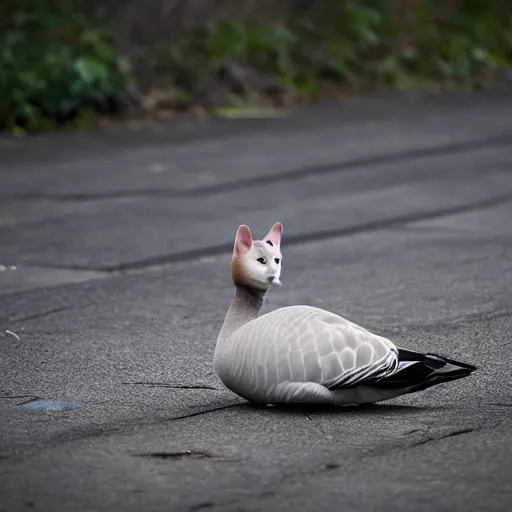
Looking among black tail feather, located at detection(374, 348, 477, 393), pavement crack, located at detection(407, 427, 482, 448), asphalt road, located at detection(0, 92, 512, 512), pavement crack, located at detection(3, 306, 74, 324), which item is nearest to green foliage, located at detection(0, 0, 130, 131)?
asphalt road, located at detection(0, 92, 512, 512)

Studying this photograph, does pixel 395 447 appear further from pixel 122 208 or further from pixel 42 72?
pixel 42 72

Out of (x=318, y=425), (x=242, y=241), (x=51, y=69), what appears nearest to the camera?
(x=318, y=425)

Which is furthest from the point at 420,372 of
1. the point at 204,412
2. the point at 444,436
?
the point at 204,412

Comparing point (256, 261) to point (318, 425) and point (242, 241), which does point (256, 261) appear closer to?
point (242, 241)

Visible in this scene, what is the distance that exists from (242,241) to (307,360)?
49 cm

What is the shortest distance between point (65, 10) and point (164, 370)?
11.4 metres

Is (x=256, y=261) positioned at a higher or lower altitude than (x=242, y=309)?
higher

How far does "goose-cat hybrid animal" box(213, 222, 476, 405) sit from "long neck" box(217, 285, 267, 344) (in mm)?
28

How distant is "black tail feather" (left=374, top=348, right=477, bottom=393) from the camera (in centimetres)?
490

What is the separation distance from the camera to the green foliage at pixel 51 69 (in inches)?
543

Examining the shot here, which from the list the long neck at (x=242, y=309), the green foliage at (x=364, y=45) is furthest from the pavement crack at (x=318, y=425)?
the green foliage at (x=364, y=45)

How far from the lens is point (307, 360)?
16.0 ft

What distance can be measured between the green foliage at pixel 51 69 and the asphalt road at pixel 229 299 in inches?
20.9

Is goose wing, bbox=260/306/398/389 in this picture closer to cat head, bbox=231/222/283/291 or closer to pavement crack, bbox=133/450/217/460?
cat head, bbox=231/222/283/291
